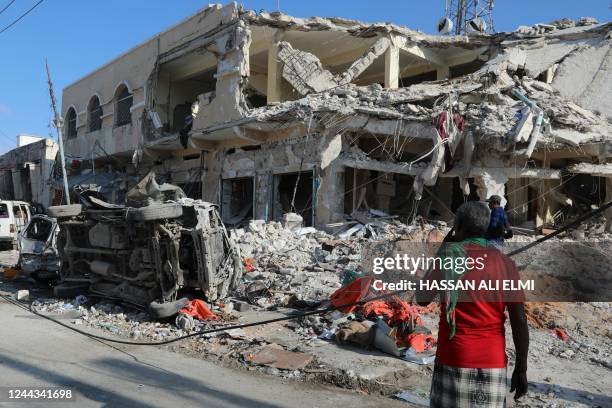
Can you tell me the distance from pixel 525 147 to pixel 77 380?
956 cm

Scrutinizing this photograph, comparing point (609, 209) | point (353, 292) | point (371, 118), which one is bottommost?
point (353, 292)

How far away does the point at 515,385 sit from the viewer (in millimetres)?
2588

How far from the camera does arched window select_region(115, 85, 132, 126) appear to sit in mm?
21163

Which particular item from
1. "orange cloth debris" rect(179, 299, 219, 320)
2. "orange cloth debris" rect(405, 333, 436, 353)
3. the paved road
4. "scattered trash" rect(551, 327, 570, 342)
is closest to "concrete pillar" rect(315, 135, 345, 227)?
"orange cloth debris" rect(179, 299, 219, 320)

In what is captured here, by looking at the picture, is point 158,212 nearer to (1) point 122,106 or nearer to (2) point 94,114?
(1) point 122,106

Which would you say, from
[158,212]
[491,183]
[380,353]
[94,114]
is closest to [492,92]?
[491,183]

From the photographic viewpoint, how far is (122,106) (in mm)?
21625

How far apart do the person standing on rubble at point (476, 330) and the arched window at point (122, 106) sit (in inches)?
809

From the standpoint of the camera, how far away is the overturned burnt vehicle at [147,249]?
7047 mm

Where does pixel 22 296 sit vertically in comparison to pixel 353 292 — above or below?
below

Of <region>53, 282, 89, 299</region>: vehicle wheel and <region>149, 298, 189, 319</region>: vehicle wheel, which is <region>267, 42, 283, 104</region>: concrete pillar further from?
<region>149, 298, 189, 319</region>: vehicle wheel

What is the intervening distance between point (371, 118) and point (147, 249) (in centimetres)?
686

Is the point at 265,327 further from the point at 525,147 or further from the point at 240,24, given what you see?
the point at 240,24

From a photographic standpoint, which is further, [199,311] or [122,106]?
[122,106]
